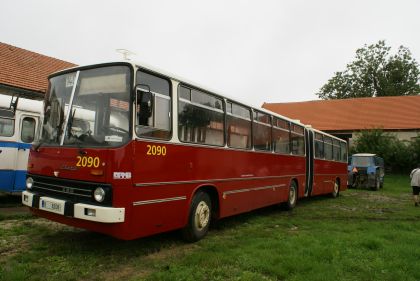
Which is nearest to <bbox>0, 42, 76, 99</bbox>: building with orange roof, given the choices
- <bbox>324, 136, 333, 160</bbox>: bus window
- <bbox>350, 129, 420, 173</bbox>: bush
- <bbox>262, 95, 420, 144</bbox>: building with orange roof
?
<bbox>324, 136, 333, 160</bbox>: bus window

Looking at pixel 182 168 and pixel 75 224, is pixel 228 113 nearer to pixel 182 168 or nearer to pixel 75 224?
pixel 182 168

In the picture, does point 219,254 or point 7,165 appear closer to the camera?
point 219,254

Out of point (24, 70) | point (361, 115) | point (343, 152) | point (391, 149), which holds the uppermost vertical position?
point (361, 115)

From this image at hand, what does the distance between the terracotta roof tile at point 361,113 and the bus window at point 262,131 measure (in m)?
31.5

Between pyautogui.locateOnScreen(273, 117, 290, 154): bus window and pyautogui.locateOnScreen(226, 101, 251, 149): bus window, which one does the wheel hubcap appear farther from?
pyautogui.locateOnScreen(273, 117, 290, 154): bus window

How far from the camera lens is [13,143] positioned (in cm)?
1053

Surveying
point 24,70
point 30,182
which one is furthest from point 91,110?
point 24,70

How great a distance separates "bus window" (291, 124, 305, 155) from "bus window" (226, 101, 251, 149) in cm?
386

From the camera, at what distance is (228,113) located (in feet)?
28.7

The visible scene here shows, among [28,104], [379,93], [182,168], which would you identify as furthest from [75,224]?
[379,93]

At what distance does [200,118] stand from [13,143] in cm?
588

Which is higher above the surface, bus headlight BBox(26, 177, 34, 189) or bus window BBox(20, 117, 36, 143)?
bus window BBox(20, 117, 36, 143)

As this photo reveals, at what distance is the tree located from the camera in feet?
192

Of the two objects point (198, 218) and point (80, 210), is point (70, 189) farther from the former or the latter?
point (198, 218)
